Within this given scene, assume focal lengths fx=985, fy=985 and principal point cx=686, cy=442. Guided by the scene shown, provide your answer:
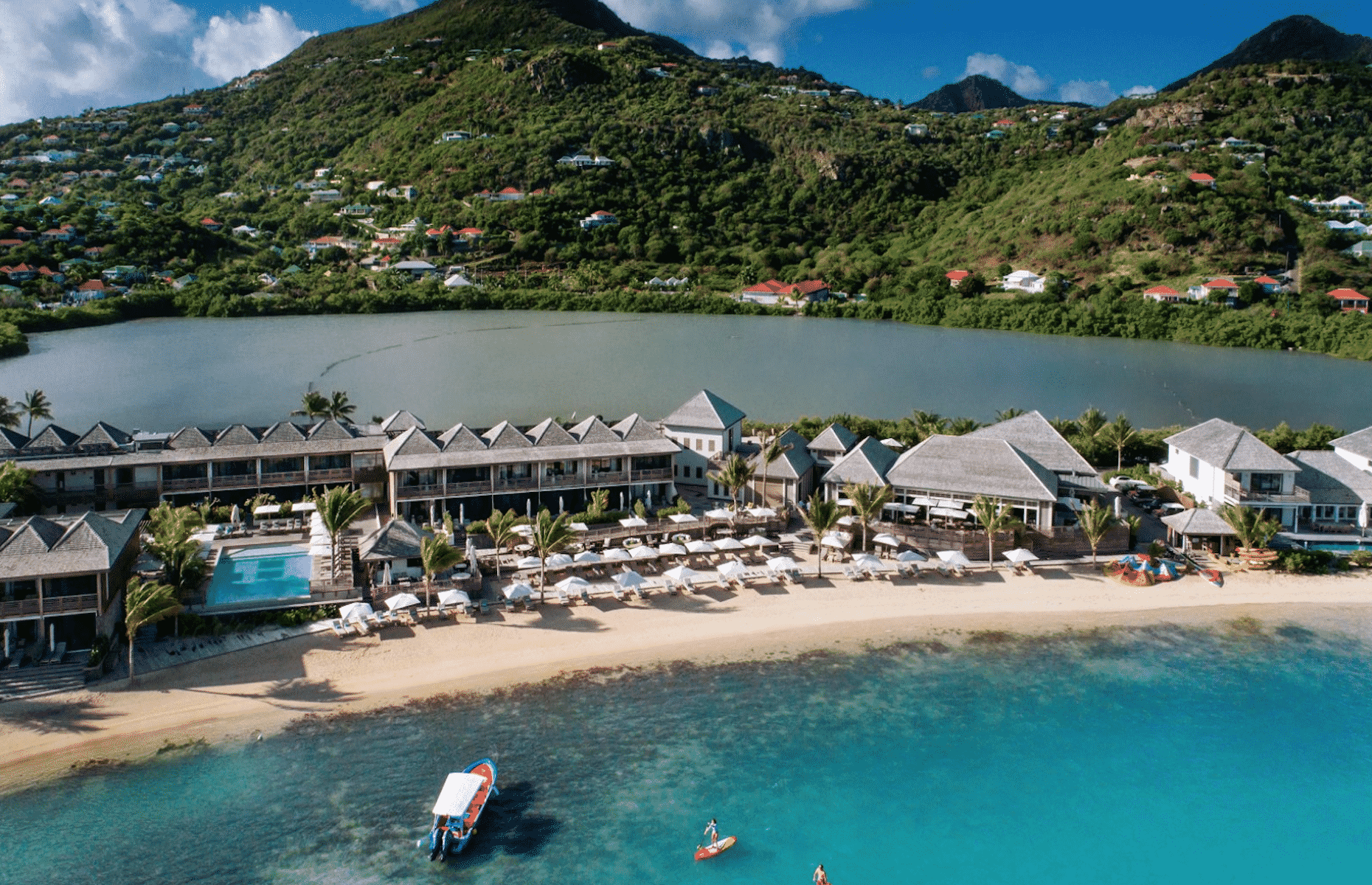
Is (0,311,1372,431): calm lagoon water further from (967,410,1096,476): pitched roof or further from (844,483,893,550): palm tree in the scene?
(844,483,893,550): palm tree

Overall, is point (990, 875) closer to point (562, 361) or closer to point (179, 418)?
point (179, 418)

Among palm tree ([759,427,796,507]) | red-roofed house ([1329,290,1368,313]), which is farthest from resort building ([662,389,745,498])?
red-roofed house ([1329,290,1368,313])

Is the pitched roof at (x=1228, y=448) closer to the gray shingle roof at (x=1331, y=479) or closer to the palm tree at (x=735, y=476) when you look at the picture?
the gray shingle roof at (x=1331, y=479)

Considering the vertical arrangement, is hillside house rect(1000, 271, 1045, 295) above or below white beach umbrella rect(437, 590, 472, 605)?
above

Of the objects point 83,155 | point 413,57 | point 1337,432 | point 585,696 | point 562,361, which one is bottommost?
point 585,696

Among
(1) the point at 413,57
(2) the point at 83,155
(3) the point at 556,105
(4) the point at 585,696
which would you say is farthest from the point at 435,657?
(1) the point at 413,57

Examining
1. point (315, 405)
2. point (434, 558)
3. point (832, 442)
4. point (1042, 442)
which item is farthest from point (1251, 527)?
point (315, 405)
